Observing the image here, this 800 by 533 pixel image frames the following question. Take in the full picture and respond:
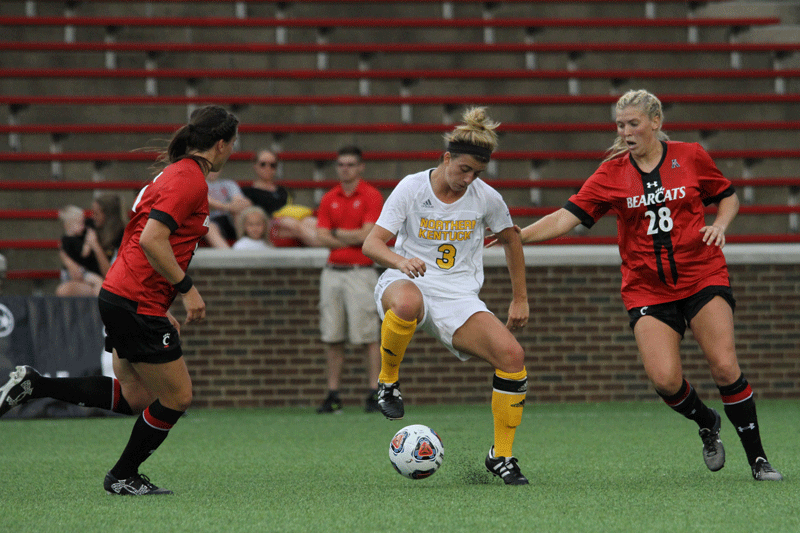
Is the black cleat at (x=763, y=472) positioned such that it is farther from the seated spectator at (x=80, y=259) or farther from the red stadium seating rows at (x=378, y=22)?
the red stadium seating rows at (x=378, y=22)

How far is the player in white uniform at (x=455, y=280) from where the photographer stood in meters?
5.48

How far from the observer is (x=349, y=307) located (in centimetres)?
973

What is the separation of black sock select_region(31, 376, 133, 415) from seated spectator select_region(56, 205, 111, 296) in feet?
15.8

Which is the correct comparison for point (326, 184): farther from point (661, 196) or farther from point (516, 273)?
point (661, 196)

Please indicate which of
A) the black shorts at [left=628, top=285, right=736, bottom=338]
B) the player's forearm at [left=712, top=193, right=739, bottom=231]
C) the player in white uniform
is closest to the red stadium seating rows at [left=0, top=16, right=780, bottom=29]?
the player in white uniform

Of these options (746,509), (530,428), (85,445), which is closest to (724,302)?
(746,509)

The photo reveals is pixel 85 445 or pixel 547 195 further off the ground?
pixel 547 195

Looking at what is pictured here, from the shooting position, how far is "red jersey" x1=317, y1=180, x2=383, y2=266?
31.8ft

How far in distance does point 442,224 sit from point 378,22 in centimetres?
938

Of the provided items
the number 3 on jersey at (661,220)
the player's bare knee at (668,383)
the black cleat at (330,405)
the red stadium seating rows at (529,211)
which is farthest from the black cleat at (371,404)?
the number 3 on jersey at (661,220)

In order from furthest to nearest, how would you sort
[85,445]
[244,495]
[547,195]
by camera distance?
1. [547,195]
2. [85,445]
3. [244,495]

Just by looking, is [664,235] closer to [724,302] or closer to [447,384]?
[724,302]

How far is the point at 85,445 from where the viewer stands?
24.7ft

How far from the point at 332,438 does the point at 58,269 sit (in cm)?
506
